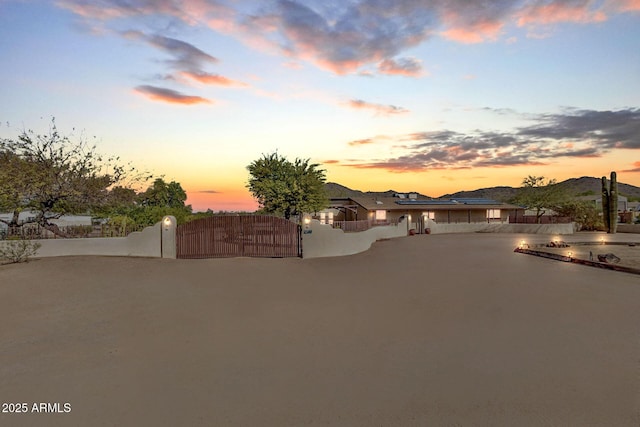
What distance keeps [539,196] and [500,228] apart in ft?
29.4

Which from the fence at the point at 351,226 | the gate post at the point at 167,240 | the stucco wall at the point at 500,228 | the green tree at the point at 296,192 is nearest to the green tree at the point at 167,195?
the green tree at the point at 296,192

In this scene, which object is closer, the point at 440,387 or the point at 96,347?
the point at 440,387

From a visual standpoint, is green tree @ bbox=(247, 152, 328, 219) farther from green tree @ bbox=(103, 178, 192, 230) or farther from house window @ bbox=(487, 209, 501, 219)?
house window @ bbox=(487, 209, 501, 219)

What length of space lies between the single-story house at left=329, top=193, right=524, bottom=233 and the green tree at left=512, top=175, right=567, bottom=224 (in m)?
1.87

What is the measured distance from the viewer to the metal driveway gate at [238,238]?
19.8m

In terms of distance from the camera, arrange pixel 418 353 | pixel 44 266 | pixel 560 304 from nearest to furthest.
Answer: pixel 418 353 → pixel 560 304 → pixel 44 266

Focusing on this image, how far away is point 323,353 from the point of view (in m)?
6.35

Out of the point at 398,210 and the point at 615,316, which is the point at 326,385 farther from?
the point at 398,210

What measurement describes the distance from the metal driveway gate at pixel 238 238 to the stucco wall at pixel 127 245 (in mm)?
551

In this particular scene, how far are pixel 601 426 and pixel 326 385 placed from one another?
3158 mm

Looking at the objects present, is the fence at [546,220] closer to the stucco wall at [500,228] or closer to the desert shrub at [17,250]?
the stucco wall at [500,228]

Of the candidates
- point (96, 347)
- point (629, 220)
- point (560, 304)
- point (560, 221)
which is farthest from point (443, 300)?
point (629, 220)

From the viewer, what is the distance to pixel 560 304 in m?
9.75

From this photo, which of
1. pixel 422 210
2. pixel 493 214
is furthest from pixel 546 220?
pixel 422 210
